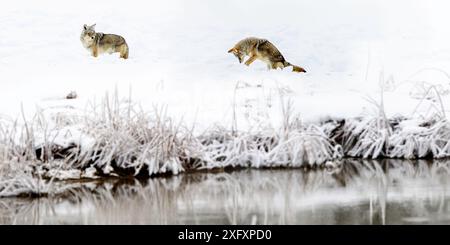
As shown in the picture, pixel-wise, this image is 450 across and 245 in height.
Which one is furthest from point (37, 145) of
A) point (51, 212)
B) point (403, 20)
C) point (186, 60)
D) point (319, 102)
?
point (403, 20)

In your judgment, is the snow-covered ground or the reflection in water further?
the snow-covered ground

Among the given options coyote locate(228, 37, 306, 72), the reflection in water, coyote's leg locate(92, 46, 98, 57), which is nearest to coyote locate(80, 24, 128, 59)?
coyote's leg locate(92, 46, 98, 57)

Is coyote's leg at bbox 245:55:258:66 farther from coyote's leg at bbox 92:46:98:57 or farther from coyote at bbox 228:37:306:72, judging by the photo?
coyote's leg at bbox 92:46:98:57


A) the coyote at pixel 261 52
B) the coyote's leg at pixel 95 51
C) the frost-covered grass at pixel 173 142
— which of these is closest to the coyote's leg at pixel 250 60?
the coyote at pixel 261 52

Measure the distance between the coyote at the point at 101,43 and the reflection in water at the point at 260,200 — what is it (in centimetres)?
76

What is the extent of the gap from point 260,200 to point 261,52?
2.94ft

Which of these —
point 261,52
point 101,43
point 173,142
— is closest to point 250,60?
point 261,52

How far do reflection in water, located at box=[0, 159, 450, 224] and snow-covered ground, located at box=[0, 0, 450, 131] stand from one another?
1.12ft

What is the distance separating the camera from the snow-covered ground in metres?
3.93

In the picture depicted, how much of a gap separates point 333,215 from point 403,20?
1.21 metres

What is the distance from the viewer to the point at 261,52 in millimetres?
4078

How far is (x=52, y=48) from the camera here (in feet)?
13.2

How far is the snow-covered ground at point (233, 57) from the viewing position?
393 cm
